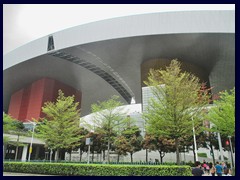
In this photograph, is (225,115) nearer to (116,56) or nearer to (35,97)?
(116,56)

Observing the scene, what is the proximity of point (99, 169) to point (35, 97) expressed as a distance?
23476 mm

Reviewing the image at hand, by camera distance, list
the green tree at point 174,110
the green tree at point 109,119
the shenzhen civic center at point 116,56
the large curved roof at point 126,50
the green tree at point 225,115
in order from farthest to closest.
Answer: the shenzhen civic center at point 116,56 < the large curved roof at point 126,50 < the green tree at point 109,119 < the green tree at point 225,115 < the green tree at point 174,110

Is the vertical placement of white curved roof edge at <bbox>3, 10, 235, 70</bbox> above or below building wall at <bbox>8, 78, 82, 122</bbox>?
above

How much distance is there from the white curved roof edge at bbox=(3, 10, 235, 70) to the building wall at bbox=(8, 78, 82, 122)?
320 inches

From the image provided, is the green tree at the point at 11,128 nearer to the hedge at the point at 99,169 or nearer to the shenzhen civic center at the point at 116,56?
the shenzhen civic center at the point at 116,56

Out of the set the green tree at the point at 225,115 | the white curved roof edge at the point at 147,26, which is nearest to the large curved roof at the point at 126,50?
the white curved roof edge at the point at 147,26

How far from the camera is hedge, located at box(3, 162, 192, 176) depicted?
11266 mm

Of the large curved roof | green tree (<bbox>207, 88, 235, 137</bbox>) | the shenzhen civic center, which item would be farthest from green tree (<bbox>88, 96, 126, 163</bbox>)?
the large curved roof

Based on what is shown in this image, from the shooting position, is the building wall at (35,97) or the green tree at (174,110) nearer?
the green tree at (174,110)

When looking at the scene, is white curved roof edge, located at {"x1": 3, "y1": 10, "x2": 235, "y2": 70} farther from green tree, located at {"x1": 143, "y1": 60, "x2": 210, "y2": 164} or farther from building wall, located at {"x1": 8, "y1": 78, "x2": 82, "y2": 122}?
green tree, located at {"x1": 143, "y1": 60, "x2": 210, "y2": 164}

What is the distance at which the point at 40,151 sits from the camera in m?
34.7

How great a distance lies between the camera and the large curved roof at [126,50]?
2147 cm

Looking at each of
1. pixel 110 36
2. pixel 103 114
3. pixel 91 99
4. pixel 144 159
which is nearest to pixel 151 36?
pixel 110 36

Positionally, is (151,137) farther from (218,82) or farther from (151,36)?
(218,82)
